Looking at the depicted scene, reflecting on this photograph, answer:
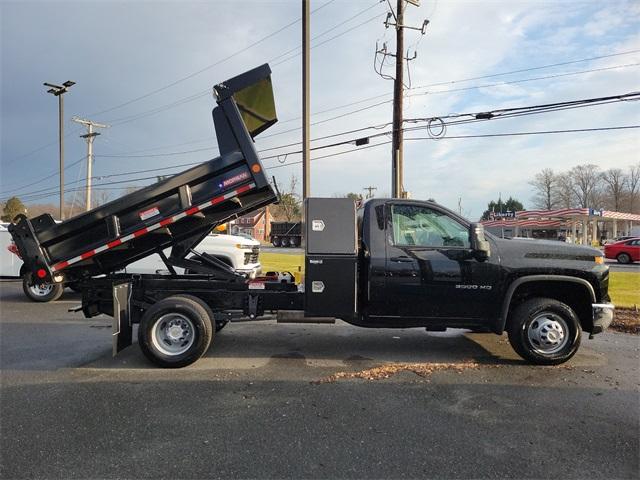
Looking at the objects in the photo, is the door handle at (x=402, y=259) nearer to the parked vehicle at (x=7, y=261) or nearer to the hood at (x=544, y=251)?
the hood at (x=544, y=251)

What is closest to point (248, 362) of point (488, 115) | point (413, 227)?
point (413, 227)

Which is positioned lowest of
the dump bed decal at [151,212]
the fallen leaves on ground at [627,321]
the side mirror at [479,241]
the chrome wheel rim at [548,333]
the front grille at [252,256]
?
the fallen leaves on ground at [627,321]

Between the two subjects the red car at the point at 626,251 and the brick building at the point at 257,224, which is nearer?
the red car at the point at 626,251

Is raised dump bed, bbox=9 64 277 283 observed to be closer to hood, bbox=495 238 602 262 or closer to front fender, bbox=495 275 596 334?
hood, bbox=495 238 602 262

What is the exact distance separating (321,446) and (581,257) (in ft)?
13.5

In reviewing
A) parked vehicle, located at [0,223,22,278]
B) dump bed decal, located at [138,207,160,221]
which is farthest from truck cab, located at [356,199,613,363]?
parked vehicle, located at [0,223,22,278]

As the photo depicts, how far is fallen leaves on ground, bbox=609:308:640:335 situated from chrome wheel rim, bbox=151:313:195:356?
23.8ft

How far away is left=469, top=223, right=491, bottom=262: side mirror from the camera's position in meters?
5.29

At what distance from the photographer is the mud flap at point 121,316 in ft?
17.9

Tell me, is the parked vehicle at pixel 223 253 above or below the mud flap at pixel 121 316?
above

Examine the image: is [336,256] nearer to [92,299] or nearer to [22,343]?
[92,299]

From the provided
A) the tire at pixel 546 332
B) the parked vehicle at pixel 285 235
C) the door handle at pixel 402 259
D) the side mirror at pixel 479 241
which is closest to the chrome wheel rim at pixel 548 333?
the tire at pixel 546 332

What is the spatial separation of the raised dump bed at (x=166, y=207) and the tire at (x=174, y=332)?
3.22ft

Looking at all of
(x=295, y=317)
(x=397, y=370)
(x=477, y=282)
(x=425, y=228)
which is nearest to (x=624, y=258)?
(x=477, y=282)
